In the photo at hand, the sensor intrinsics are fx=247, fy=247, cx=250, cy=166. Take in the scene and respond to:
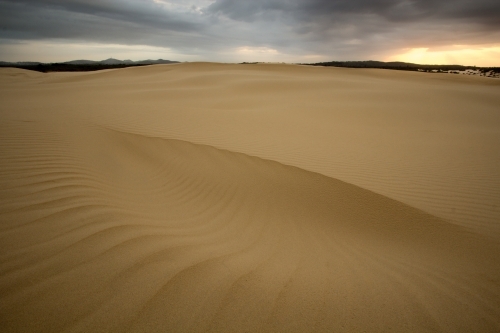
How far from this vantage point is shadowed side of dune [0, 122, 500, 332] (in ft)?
4.87

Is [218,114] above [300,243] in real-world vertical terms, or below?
above

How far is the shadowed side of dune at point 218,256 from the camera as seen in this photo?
1.48 metres

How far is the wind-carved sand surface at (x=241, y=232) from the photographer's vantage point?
60.0 inches

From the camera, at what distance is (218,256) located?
205 cm

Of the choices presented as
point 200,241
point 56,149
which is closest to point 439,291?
point 200,241

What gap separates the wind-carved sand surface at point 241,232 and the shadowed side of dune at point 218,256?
0.5 inches

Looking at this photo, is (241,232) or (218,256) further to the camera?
(241,232)

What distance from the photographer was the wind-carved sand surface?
1523mm

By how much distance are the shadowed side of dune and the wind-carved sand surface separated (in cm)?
1

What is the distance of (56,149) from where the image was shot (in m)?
3.75

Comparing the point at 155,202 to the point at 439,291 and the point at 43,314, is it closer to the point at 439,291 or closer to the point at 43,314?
the point at 43,314

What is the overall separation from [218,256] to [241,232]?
643 millimetres

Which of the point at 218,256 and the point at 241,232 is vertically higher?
the point at 218,256

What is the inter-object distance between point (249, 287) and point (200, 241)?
29.3 inches
